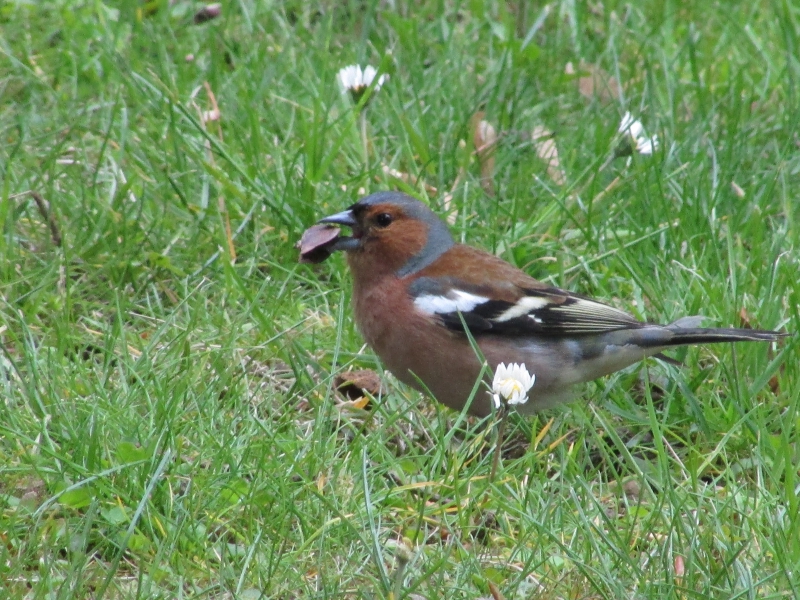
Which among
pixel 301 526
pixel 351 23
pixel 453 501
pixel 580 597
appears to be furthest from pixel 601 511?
pixel 351 23

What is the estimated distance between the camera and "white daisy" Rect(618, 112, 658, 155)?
560cm

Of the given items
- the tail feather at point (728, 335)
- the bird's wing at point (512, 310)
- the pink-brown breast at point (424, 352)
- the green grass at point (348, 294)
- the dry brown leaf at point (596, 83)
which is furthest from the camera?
the dry brown leaf at point (596, 83)

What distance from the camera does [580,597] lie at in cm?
A: 321

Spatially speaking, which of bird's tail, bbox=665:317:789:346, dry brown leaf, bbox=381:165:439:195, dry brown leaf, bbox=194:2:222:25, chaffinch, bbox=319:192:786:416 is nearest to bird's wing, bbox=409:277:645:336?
chaffinch, bbox=319:192:786:416

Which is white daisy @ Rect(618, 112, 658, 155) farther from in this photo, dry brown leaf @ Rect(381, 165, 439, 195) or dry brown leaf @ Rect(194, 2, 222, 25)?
dry brown leaf @ Rect(194, 2, 222, 25)

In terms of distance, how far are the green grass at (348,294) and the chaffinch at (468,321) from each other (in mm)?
164

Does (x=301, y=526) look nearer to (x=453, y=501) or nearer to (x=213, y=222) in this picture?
(x=453, y=501)

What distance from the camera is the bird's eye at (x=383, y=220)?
4785 millimetres

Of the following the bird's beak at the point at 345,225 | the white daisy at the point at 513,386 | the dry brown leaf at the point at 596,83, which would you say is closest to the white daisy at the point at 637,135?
the dry brown leaf at the point at 596,83

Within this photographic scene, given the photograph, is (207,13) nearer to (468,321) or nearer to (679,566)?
(468,321)

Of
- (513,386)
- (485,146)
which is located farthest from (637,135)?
(513,386)

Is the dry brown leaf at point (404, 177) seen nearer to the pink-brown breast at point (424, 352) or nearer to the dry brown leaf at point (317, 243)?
the dry brown leaf at point (317, 243)

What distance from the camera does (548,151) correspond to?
5.95 meters

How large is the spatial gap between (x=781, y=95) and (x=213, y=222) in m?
3.25
